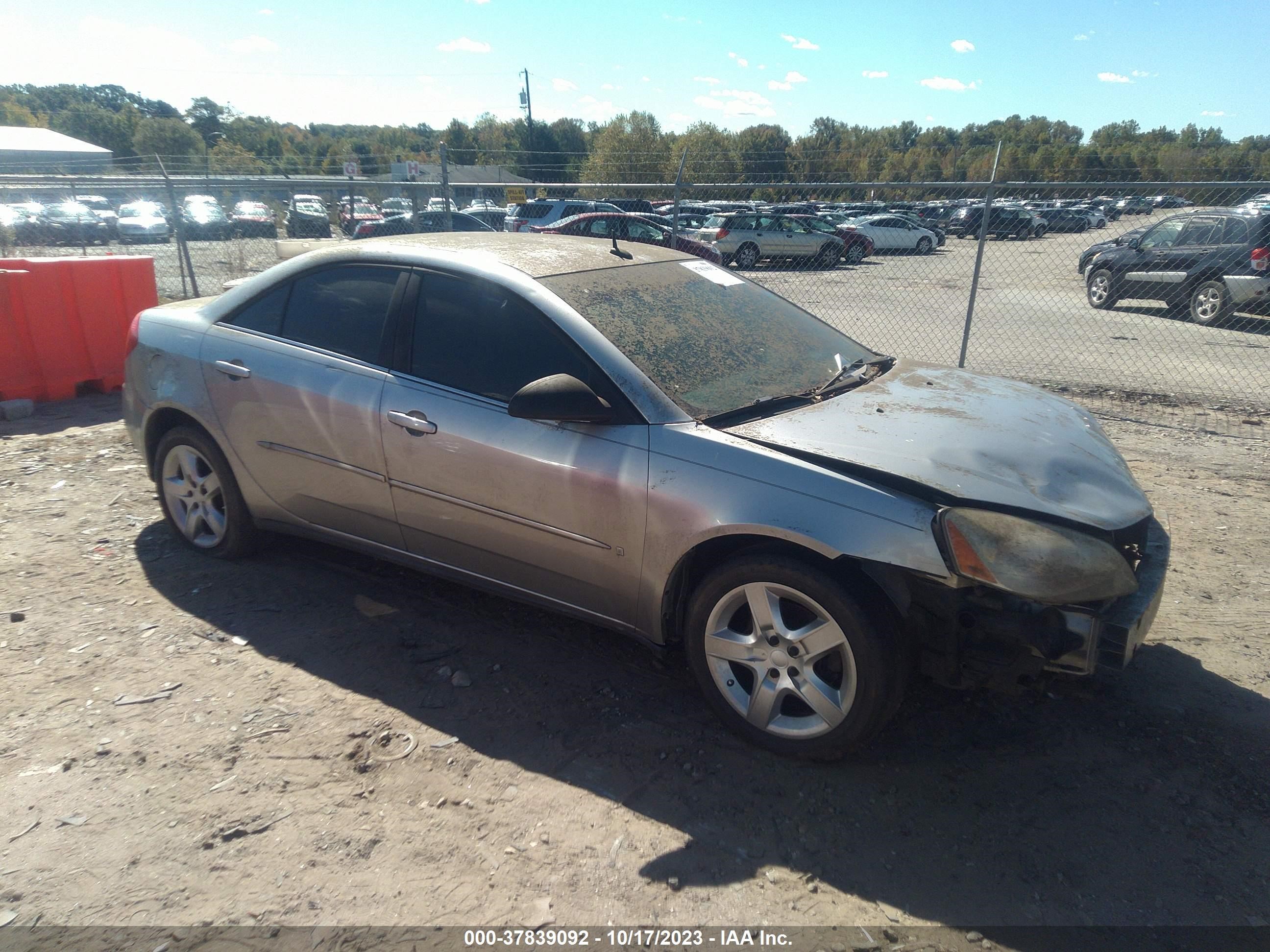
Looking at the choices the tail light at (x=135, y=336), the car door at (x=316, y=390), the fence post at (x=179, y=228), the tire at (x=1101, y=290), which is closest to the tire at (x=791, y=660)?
the car door at (x=316, y=390)

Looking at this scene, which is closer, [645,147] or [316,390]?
[316,390]

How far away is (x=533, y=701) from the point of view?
10.7ft

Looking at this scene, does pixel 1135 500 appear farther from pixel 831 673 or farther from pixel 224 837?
pixel 224 837

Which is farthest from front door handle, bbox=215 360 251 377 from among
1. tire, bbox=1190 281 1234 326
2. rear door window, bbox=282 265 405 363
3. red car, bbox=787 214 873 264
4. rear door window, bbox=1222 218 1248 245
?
red car, bbox=787 214 873 264

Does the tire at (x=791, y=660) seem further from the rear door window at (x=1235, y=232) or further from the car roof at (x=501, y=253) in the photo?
the rear door window at (x=1235, y=232)

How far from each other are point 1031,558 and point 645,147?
158 feet

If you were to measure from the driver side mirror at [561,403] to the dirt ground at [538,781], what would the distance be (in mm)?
1118

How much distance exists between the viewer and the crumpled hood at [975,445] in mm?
2768

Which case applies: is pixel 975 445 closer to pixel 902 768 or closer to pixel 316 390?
pixel 902 768

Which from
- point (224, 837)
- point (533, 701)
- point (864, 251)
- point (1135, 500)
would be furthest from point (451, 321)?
point (864, 251)

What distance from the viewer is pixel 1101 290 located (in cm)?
1434

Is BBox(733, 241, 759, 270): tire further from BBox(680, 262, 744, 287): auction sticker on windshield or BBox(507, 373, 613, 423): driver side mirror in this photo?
BBox(507, 373, 613, 423): driver side mirror

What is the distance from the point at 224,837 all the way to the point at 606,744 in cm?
125

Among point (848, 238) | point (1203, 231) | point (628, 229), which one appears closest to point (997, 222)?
point (848, 238)
